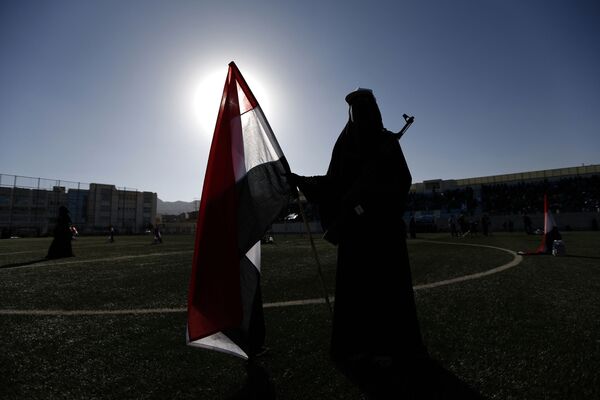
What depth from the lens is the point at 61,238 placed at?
41.5 ft

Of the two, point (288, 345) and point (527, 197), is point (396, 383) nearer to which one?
point (288, 345)

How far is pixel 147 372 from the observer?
2.34 metres

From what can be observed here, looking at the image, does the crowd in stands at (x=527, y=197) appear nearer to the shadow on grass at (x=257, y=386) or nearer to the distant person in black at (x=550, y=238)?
the distant person in black at (x=550, y=238)

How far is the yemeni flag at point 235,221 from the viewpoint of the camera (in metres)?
2.32

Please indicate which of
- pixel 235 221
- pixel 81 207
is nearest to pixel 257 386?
pixel 235 221

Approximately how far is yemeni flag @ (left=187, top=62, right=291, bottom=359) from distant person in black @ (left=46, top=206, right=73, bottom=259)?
42.5 ft

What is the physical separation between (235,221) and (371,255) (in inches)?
45.0

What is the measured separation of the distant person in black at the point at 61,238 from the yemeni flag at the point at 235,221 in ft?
42.5

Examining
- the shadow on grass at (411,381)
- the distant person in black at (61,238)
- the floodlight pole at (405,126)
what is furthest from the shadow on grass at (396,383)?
the distant person in black at (61,238)

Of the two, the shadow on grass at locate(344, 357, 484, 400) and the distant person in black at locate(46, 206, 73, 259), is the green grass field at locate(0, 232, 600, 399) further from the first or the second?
the distant person in black at locate(46, 206, 73, 259)

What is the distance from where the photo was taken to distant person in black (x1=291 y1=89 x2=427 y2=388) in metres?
2.54

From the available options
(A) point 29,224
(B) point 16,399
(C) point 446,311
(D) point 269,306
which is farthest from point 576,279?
(A) point 29,224

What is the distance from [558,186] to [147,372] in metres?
62.4

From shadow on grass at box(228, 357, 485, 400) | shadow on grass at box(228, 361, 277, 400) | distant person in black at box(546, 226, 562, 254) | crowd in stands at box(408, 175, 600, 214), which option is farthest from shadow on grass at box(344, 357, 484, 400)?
crowd in stands at box(408, 175, 600, 214)
